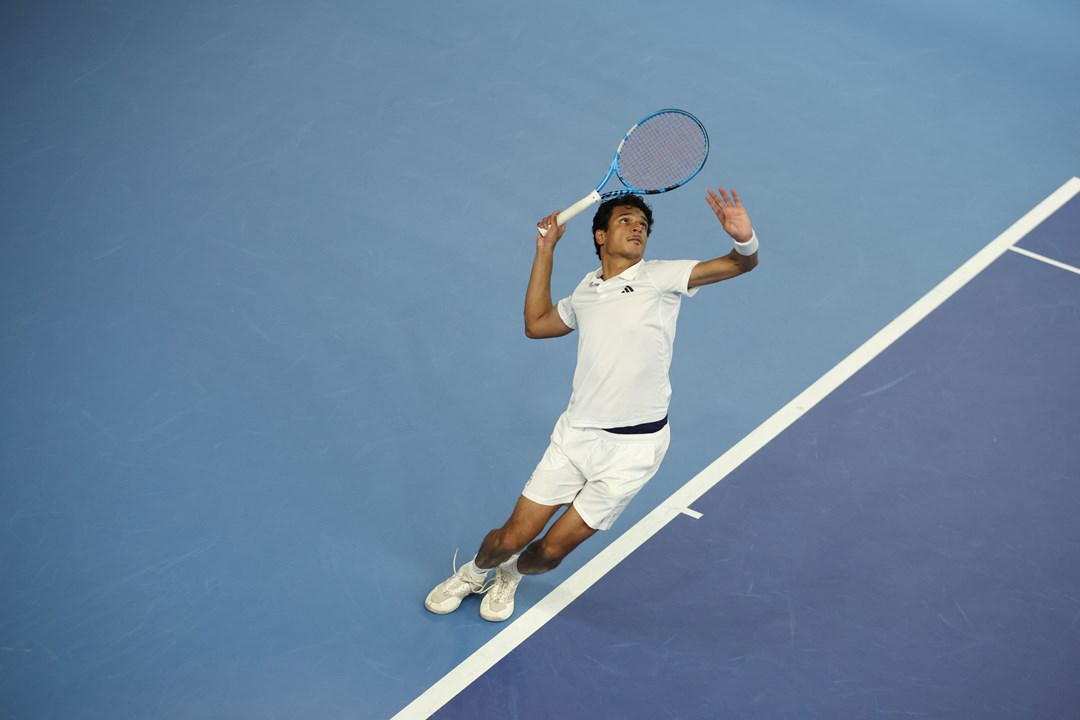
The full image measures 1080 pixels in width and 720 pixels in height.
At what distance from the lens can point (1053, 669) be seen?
17.5 feet

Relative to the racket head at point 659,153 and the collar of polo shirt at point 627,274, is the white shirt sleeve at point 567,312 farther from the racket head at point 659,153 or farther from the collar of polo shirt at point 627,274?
the racket head at point 659,153

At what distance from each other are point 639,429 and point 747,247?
2.97ft

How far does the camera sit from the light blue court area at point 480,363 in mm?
5289

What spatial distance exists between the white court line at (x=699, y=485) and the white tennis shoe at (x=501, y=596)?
73 mm

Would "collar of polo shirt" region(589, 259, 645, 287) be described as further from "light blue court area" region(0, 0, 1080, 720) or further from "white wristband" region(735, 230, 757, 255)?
"light blue court area" region(0, 0, 1080, 720)

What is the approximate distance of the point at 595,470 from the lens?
5.02 m

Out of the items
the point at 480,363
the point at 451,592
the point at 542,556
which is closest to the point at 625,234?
the point at 542,556

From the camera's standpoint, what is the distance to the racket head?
18.5 ft

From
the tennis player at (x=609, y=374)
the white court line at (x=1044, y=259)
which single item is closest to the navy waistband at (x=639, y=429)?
the tennis player at (x=609, y=374)

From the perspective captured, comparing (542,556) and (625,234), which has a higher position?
(625,234)

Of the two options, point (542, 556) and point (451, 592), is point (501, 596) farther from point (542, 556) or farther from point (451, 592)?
point (542, 556)

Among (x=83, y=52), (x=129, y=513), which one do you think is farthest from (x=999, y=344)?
(x=83, y=52)

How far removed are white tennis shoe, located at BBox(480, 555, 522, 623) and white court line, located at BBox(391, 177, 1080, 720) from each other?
0.07 m

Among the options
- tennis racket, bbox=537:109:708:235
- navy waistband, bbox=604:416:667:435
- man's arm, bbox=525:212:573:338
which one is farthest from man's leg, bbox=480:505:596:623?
tennis racket, bbox=537:109:708:235
